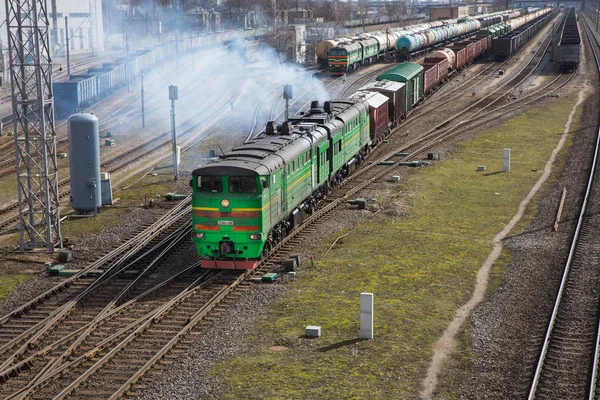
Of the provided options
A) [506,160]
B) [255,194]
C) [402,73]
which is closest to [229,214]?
[255,194]

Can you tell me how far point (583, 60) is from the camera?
95000mm

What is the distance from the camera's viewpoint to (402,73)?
54625 millimetres

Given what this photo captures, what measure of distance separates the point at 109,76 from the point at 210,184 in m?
47.2

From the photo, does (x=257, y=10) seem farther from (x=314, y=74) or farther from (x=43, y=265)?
(x=43, y=265)

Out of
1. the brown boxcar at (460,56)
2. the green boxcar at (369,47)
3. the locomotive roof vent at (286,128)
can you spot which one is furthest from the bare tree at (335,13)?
the locomotive roof vent at (286,128)

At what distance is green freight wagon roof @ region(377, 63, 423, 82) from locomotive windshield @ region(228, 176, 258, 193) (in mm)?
31688

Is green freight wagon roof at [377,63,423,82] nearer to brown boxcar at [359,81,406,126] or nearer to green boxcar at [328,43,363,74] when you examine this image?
brown boxcar at [359,81,406,126]

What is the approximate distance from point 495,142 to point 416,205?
16.2m

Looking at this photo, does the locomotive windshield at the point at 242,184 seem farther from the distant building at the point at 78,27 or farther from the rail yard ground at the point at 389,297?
the distant building at the point at 78,27

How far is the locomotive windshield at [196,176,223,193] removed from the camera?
924 inches

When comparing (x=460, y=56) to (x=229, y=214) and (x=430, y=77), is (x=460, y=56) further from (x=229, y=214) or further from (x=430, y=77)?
(x=229, y=214)

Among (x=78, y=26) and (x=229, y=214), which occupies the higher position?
(x=78, y=26)

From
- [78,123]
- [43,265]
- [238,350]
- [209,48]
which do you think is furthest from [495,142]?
[209,48]

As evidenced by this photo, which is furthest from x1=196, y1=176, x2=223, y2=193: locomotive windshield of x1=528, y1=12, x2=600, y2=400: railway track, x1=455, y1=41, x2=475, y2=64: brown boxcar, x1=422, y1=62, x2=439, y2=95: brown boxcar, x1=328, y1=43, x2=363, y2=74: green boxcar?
x1=455, y1=41, x2=475, y2=64: brown boxcar
